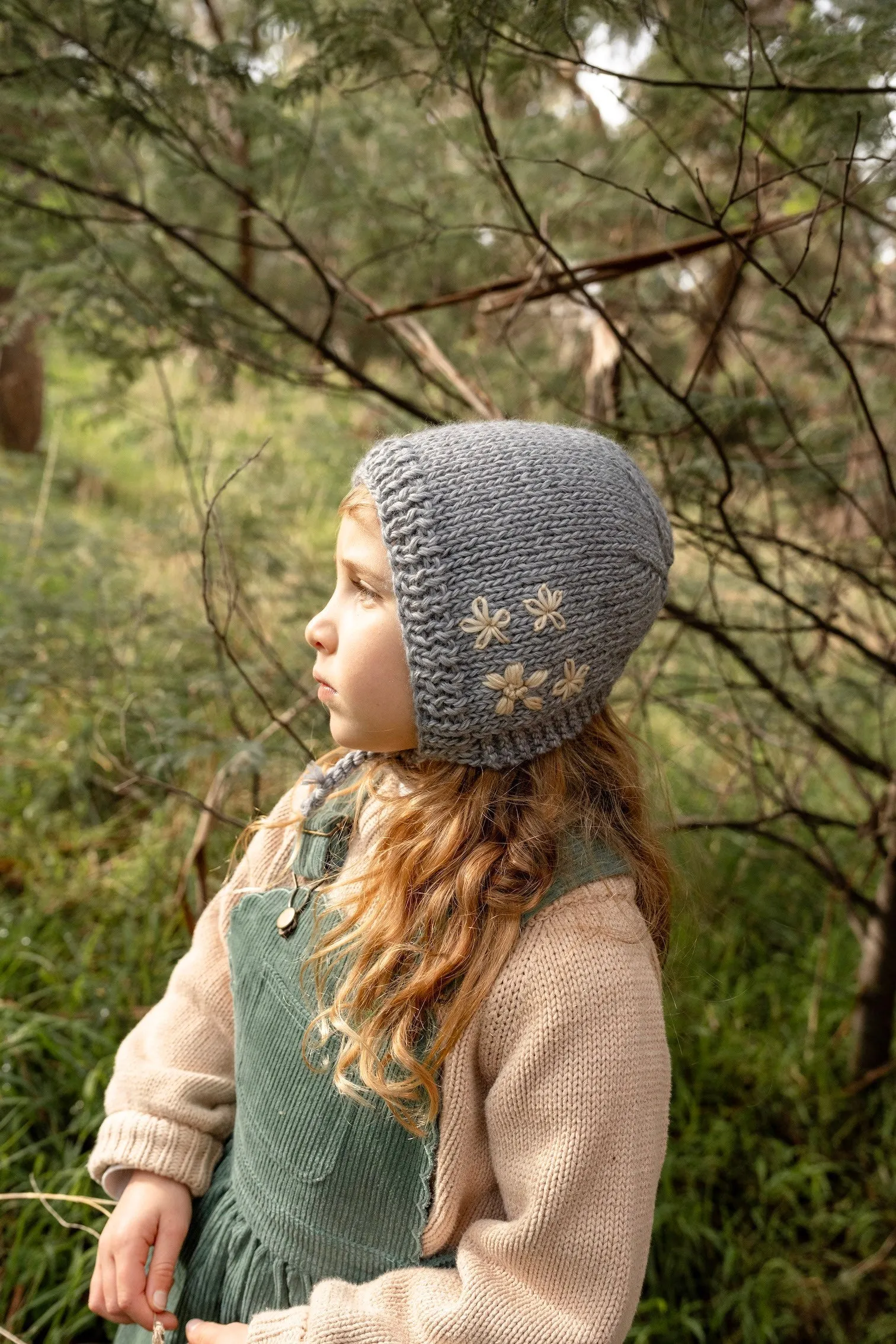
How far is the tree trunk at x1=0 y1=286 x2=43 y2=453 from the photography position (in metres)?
6.11

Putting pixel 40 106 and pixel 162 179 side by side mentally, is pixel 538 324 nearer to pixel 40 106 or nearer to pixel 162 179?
pixel 162 179

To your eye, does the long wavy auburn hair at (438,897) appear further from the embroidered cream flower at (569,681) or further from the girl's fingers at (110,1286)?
the girl's fingers at (110,1286)

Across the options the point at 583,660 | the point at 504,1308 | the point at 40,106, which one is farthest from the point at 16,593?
the point at 504,1308

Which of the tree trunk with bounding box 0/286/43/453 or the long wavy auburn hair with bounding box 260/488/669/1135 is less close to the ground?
the tree trunk with bounding box 0/286/43/453

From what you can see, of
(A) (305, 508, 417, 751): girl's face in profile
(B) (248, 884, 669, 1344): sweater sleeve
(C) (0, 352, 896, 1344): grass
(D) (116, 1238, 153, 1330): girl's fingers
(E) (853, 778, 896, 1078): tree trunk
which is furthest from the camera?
(E) (853, 778, 896, 1078): tree trunk

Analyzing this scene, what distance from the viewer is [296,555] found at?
4270 millimetres

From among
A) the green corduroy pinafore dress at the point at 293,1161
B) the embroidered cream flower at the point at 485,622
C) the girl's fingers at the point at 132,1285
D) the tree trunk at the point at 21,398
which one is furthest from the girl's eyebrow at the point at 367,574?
the tree trunk at the point at 21,398

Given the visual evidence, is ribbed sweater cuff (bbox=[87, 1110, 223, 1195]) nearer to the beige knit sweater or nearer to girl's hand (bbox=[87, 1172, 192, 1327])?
girl's hand (bbox=[87, 1172, 192, 1327])

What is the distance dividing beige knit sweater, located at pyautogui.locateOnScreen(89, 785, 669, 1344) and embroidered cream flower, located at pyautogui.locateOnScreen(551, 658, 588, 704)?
24 centimetres

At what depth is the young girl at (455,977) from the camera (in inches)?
46.7

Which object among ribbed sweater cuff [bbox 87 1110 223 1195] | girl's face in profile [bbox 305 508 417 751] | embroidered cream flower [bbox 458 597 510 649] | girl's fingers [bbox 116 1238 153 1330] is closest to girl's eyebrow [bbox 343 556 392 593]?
girl's face in profile [bbox 305 508 417 751]

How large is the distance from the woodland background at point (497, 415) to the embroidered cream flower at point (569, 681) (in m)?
0.35

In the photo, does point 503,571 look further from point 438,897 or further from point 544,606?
point 438,897

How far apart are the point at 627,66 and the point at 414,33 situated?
43 centimetres
